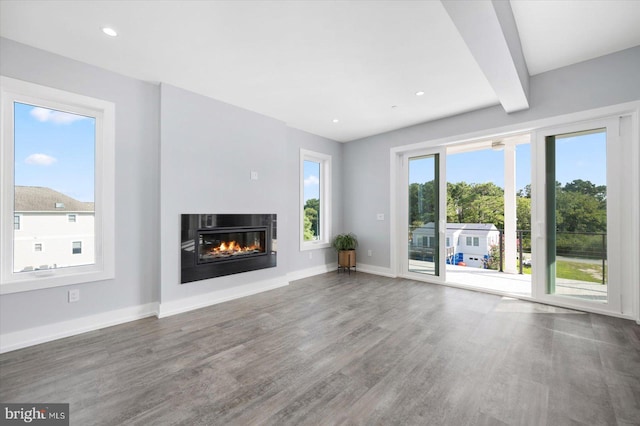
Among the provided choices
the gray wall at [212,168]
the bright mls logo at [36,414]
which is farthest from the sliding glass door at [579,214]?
the bright mls logo at [36,414]

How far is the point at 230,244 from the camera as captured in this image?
385cm

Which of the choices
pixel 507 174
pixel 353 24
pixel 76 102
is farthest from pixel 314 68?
pixel 507 174

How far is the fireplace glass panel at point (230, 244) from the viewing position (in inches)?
140

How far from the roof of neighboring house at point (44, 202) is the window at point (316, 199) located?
10.6 ft

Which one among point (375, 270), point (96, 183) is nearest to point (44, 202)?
point (96, 183)

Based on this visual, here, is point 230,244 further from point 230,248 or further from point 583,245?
point 583,245

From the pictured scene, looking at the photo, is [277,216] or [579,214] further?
[277,216]

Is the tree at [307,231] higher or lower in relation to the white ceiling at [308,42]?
lower

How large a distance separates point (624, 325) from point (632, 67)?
274cm

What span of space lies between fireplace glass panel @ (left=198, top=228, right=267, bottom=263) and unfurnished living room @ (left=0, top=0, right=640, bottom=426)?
43 mm

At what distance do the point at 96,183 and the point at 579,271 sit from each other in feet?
18.9

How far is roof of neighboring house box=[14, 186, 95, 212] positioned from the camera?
2.50m

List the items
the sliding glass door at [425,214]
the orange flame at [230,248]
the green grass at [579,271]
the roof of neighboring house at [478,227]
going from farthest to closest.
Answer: the roof of neighboring house at [478,227] → the sliding glass door at [425,214] → the orange flame at [230,248] → the green grass at [579,271]

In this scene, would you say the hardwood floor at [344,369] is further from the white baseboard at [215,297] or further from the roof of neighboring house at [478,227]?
the roof of neighboring house at [478,227]
